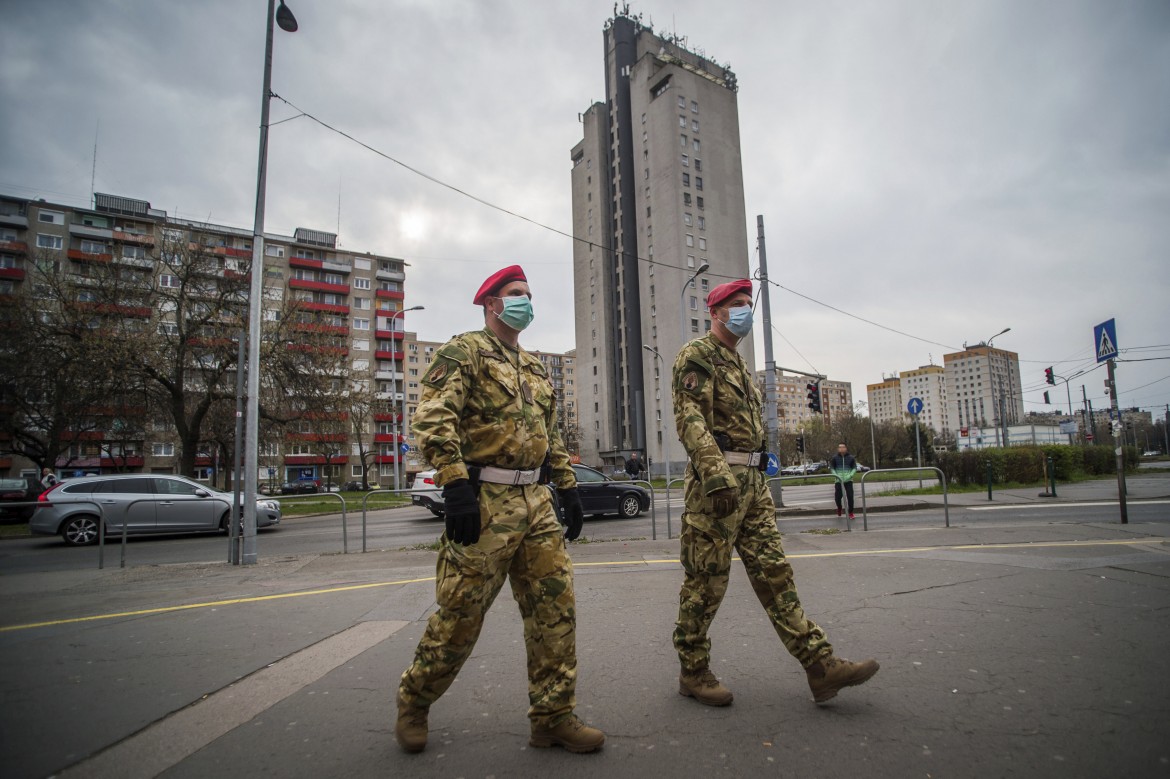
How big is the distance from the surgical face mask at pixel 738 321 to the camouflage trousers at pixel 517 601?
167 cm

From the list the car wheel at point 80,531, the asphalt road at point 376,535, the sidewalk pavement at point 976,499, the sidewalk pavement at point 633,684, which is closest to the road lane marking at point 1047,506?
the asphalt road at point 376,535

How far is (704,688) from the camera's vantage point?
9.48ft

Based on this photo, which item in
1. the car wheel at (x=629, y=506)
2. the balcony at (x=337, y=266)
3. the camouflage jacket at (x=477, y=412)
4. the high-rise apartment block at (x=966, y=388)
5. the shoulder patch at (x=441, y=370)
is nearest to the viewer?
the camouflage jacket at (x=477, y=412)

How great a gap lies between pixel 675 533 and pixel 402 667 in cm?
830

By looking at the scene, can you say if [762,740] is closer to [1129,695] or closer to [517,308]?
[1129,695]

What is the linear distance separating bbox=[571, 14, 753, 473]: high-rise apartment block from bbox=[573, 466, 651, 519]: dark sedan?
45.4 meters

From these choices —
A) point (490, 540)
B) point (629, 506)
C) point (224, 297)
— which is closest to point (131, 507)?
point (224, 297)

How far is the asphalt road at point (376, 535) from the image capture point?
10.4 metres

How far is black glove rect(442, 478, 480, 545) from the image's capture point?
2375 millimetres

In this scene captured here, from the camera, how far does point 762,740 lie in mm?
2488

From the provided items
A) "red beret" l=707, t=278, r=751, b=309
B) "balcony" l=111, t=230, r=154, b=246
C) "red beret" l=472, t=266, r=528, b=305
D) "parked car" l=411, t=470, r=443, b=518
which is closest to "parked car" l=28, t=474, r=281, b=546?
"parked car" l=411, t=470, r=443, b=518

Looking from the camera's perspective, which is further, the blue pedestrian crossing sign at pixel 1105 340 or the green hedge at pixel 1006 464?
the green hedge at pixel 1006 464

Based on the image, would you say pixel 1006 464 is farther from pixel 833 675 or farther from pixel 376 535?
pixel 833 675

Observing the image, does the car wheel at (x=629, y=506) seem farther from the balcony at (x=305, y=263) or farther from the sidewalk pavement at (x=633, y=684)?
the balcony at (x=305, y=263)
